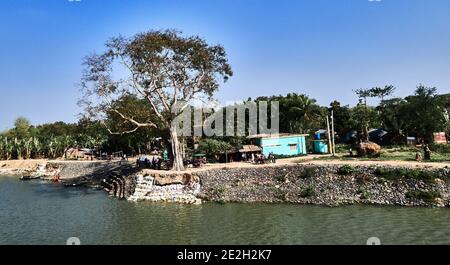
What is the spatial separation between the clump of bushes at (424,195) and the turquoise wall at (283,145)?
1998 cm

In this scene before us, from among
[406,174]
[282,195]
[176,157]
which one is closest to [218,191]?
[282,195]

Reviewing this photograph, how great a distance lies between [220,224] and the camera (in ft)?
81.9

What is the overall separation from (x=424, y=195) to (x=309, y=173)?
28.9 ft

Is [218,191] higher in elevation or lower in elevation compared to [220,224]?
higher

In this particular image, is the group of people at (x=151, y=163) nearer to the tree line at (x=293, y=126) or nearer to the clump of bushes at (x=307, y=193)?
the tree line at (x=293, y=126)

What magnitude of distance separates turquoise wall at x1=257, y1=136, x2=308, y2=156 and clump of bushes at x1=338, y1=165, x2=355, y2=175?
14594mm

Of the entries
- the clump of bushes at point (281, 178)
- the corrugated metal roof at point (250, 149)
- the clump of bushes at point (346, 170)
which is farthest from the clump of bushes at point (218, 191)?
the corrugated metal roof at point (250, 149)

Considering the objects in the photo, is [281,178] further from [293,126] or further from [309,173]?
[293,126]

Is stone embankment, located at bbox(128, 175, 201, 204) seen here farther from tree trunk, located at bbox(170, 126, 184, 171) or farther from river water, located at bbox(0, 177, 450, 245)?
tree trunk, located at bbox(170, 126, 184, 171)

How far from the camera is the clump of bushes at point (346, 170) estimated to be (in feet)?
106

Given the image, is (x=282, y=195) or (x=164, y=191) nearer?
(x=282, y=195)

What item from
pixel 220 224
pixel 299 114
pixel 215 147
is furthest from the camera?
pixel 299 114
